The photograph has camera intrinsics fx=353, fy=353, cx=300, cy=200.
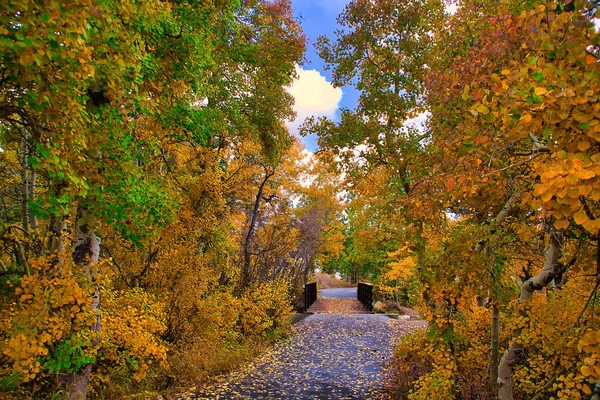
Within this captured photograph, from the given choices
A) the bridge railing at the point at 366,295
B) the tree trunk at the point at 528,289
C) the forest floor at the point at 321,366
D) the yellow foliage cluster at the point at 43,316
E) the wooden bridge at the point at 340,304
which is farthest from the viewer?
the bridge railing at the point at 366,295

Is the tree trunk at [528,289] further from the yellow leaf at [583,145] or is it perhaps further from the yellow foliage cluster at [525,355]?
the yellow leaf at [583,145]

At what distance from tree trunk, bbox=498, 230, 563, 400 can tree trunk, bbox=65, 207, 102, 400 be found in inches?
165

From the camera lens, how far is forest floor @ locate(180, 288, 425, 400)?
19.7 feet

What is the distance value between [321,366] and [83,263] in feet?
18.7

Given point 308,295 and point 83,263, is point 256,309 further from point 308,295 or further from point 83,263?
point 308,295

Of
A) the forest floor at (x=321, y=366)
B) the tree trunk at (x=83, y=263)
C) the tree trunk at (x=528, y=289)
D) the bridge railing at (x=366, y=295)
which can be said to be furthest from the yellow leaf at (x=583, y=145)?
the bridge railing at (x=366, y=295)

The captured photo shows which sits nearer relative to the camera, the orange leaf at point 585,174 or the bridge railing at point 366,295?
the orange leaf at point 585,174

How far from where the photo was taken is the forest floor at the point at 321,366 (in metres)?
6.01

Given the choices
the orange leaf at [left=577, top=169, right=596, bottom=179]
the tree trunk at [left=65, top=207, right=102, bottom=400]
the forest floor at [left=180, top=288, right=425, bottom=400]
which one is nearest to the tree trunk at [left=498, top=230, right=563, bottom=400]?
the orange leaf at [left=577, top=169, right=596, bottom=179]

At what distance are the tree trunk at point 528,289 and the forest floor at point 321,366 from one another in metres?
2.87

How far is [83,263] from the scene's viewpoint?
408 centimetres

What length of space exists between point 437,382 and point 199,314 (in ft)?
15.7

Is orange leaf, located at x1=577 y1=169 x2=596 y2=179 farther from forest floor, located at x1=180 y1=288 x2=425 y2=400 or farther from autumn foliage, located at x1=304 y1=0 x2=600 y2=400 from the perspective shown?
forest floor, located at x1=180 y1=288 x2=425 y2=400

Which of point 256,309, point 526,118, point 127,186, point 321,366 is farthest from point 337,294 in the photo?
point 526,118
